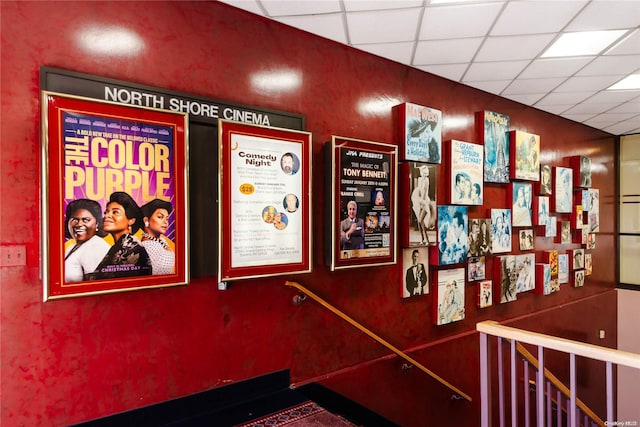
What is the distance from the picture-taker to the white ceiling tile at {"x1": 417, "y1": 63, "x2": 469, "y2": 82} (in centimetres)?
384

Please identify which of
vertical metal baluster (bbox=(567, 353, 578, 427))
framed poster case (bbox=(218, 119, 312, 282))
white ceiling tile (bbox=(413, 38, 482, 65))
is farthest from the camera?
white ceiling tile (bbox=(413, 38, 482, 65))

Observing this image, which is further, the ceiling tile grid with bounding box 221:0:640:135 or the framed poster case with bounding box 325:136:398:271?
the framed poster case with bounding box 325:136:398:271

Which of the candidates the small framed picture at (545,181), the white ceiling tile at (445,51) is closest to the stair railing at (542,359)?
the white ceiling tile at (445,51)

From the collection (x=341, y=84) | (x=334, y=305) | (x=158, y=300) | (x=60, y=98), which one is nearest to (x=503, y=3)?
(x=341, y=84)

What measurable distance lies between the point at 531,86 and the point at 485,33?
5.90ft

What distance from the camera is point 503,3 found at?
8.78 ft

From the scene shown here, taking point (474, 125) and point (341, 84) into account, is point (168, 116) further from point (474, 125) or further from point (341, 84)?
point (474, 125)

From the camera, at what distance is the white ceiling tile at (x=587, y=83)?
166 inches

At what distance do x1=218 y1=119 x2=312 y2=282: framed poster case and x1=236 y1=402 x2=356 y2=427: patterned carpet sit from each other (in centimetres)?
96

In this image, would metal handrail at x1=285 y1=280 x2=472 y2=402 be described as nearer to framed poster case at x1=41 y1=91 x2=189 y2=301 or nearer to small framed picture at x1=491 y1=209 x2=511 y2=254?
framed poster case at x1=41 y1=91 x2=189 y2=301

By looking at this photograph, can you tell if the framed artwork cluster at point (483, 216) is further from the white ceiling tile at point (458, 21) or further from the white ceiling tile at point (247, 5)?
the white ceiling tile at point (247, 5)

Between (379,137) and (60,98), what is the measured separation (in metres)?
2.54

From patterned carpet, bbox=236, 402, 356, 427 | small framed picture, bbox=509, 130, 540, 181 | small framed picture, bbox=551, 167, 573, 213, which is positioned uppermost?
small framed picture, bbox=509, 130, 540, 181

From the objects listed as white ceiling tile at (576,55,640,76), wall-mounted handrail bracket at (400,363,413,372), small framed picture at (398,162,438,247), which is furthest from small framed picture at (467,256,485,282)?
white ceiling tile at (576,55,640,76)
